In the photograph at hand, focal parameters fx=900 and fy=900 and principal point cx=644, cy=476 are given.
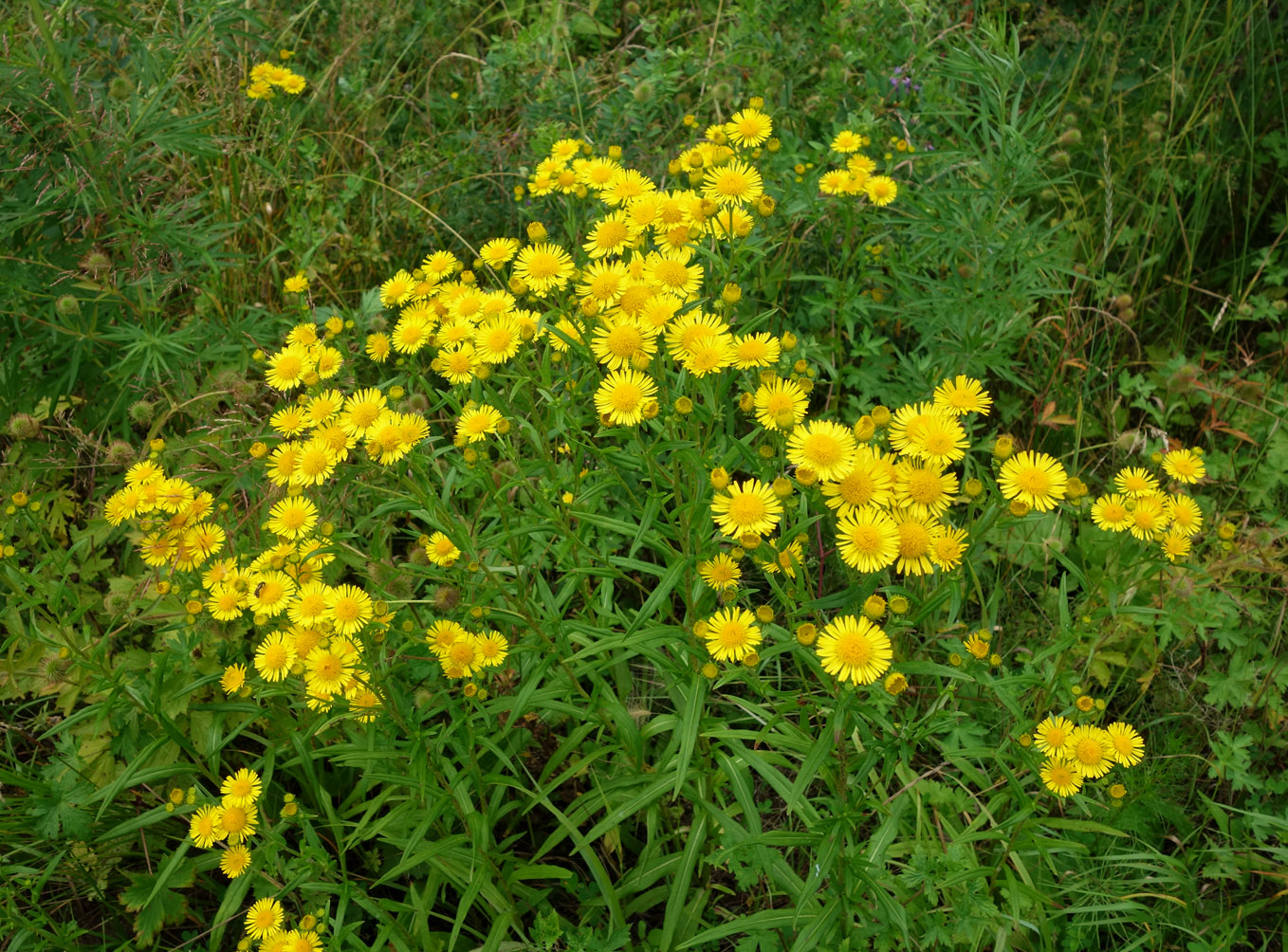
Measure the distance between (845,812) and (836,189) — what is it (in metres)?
1.81

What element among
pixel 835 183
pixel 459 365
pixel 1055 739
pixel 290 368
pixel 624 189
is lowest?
pixel 1055 739

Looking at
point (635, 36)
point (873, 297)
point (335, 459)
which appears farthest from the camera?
point (635, 36)

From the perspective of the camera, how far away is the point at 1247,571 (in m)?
2.88

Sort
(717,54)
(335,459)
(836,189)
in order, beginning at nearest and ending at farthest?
(335,459), (836,189), (717,54)

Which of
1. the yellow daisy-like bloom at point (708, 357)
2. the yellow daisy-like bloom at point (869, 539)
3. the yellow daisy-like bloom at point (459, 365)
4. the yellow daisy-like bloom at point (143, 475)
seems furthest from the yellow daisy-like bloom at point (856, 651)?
the yellow daisy-like bloom at point (143, 475)

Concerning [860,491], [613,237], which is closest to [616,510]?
[613,237]

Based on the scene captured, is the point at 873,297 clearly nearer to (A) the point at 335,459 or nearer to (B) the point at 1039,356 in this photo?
(B) the point at 1039,356

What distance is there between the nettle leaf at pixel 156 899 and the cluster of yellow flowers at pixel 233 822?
21 centimetres

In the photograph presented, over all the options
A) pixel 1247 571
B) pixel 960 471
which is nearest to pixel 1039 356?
pixel 960 471

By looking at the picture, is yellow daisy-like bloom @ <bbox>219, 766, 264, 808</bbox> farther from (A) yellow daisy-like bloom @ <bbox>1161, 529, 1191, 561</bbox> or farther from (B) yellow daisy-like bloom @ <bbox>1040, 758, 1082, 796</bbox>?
(A) yellow daisy-like bloom @ <bbox>1161, 529, 1191, 561</bbox>

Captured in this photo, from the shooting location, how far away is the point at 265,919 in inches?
77.2

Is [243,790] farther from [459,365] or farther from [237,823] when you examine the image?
[459,365]

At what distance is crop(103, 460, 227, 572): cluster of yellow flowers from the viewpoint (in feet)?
7.29

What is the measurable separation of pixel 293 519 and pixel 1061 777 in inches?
70.8
